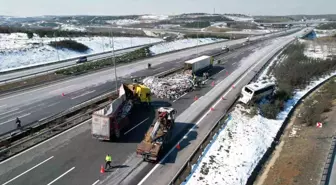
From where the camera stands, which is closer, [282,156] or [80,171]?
[80,171]

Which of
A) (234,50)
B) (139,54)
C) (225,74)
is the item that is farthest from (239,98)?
(234,50)

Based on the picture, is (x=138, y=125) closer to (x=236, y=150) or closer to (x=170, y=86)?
(x=236, y=150)

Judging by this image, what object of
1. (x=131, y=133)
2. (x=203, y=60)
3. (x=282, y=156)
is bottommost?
(x=282, y=156)

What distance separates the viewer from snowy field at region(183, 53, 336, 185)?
19172 millimetres

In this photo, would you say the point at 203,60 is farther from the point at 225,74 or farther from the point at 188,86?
the point at 188,86

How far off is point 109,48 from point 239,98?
64904 mm

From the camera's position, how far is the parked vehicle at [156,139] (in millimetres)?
20125

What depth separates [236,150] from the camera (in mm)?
23453

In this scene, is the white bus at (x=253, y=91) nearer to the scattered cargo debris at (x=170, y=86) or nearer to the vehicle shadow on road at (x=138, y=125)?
the scattered cargo debris at (x=170, y=86)

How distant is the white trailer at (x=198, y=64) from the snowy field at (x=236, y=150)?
16.0m

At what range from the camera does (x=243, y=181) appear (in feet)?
62.6

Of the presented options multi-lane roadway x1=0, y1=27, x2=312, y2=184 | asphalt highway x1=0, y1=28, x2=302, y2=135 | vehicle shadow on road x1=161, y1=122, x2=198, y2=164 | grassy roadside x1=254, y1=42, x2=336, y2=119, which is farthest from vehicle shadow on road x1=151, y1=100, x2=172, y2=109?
grassy roadside x1=254, y1=42, x2=336, y2=119

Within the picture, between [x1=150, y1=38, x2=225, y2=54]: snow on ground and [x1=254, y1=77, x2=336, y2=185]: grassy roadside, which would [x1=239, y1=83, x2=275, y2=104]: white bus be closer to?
[x1=254, y1=77, x2=336, y2=185]: grassy roadside

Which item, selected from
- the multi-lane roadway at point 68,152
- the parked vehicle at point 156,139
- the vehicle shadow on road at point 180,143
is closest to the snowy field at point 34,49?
the multi-lane roadway at point 68,152
